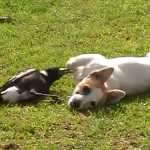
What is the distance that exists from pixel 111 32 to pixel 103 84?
9.12 feet

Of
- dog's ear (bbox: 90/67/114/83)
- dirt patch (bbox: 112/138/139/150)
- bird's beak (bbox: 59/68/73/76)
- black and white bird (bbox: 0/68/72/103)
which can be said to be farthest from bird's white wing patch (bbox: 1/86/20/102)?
dirt patch (bbox: 112/138/139/150)

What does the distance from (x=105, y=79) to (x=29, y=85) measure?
78 cm

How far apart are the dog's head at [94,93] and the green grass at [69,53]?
3.4 inches

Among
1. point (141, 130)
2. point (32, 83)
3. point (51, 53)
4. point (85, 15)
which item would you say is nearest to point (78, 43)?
point (51, 53)

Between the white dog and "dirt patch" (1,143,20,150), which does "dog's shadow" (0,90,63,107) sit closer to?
the white dog

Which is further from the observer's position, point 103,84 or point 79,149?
point 103,84

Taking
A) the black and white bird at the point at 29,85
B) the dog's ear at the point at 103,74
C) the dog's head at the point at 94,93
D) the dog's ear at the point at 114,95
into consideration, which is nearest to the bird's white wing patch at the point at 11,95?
the black and white bird at the point at 29,85

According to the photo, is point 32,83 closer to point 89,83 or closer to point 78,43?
point 89,83

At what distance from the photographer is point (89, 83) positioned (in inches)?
241

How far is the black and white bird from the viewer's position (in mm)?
6160

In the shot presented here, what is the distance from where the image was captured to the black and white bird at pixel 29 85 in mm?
6160

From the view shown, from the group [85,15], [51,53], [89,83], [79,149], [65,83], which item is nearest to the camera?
[79,149]

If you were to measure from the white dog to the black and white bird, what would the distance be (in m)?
0.29

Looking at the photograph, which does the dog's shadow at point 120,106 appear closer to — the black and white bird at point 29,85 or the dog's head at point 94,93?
the dog's head at point 94,93
